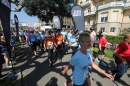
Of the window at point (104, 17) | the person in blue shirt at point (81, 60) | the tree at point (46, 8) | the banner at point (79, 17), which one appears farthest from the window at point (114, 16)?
the person in blue shirt at point (81, 60)

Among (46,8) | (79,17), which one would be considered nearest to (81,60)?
(79,17)

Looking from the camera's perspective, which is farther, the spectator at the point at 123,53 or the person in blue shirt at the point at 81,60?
the spectator at the point at 123,53

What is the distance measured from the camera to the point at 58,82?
3.80 m

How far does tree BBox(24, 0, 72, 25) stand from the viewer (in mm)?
23630

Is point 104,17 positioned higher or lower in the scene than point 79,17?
higher

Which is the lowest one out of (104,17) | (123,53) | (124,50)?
(123,53)

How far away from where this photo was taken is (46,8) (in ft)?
82.9

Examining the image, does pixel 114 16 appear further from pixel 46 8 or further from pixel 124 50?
pixel 124 50

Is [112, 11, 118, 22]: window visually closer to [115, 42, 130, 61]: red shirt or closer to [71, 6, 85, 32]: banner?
[71, 6, 85, 32]: banner

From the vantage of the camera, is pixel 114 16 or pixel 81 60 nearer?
pixel 81 60

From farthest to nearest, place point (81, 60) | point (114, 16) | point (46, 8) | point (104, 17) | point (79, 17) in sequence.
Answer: point (104, 17)
point (46, 8)
point (114, 16)
point (79, 17)
point (81, 60)

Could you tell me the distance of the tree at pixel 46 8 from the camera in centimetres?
2363

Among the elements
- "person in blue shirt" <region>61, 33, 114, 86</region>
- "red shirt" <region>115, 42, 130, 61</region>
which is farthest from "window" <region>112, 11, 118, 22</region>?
"person in blue shirt" <region>61, 33, 114, 86</region>

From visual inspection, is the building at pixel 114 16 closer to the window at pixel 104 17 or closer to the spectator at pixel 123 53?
the window at pixel 104 17
